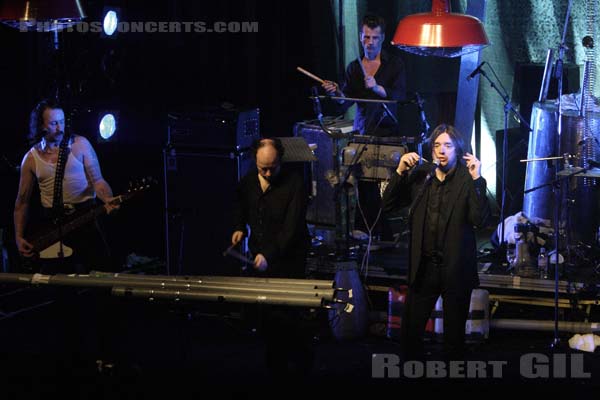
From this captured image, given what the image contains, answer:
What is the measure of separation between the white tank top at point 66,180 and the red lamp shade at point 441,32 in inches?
114

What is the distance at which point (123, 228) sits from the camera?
10398 mm

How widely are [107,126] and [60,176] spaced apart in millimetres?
1776

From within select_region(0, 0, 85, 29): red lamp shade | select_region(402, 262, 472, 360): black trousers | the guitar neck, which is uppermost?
select_region(0, 0, 85, 29): red lamp shade

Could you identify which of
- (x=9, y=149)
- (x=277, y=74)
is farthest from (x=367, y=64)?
(x=9, y=149)

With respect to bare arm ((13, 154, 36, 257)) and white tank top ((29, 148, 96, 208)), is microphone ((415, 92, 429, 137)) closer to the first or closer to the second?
white tank top ((29, 148, 96, 208))

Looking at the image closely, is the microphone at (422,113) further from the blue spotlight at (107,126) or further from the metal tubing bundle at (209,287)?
the metal tubing bundle at (209,287)

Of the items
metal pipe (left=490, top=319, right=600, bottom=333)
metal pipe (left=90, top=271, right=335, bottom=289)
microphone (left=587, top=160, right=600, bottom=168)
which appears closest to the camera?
metal pipe (left=90, top=271, right=335, bottom=289)

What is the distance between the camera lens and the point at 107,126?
31.3 feet

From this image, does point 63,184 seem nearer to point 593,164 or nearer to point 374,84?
point 374,84

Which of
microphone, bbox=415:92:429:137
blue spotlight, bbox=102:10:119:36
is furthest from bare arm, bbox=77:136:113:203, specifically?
microphone, bbox=415:92:429:137

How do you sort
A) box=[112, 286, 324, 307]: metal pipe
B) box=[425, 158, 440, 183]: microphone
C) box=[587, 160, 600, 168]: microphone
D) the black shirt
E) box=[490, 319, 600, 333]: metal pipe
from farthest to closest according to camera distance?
the black shirt, box=[587, 160, 600, 168]: microphone, box=[490, 319, 600, 333]: metal pipe, box=[425, 158, 440, 183]: microphone, box=[112, 286, 324, 307]: metal pipe

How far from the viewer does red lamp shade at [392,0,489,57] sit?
21.6 ft

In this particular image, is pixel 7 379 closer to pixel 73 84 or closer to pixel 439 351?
pixel 439 351

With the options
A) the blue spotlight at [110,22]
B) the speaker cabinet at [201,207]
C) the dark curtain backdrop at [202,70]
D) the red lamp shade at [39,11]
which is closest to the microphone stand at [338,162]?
the speaker cabinet at [201,207]
